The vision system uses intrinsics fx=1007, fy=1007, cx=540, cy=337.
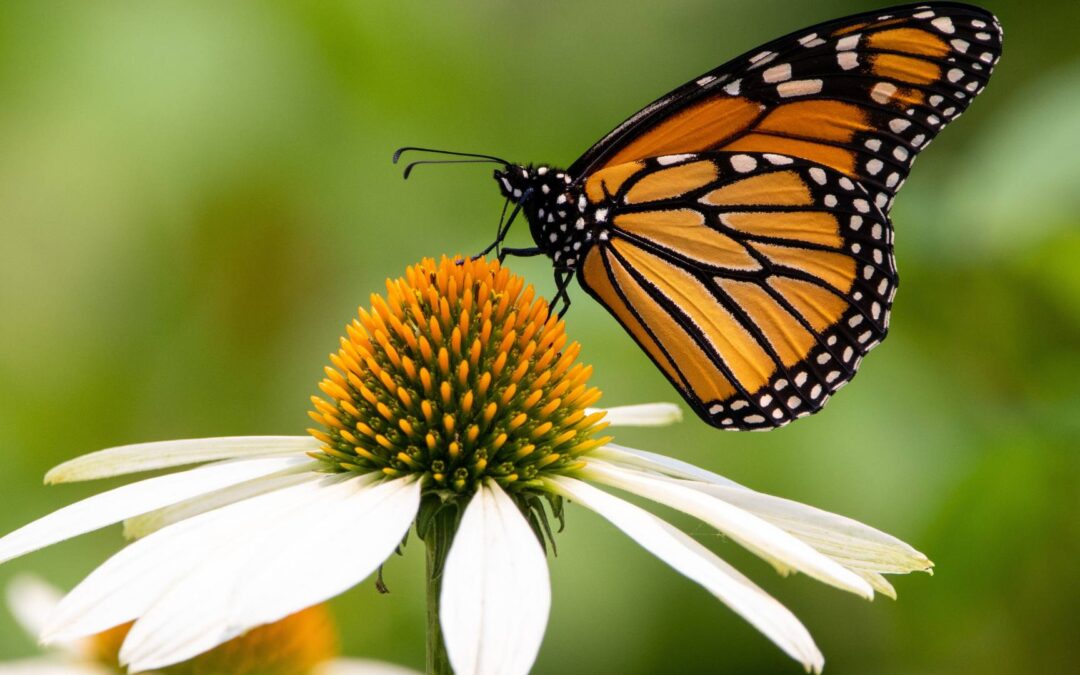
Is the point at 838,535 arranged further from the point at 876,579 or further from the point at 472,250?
the point at 472,250

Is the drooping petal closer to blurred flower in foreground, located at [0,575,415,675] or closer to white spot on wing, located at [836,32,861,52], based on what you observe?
white spot on wing, located at [836,32,861,52]

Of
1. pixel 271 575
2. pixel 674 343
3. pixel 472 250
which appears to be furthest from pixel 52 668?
pixel 472 250

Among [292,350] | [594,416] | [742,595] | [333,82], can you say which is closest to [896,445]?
[594,416]

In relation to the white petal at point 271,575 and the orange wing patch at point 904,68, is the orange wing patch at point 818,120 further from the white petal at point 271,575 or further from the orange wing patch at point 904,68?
the white petal at point 271,575

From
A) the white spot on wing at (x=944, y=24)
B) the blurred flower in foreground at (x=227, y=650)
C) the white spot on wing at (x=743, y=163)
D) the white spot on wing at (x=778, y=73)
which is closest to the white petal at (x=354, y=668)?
the blurred flower in foreground at (x=227, y=650)

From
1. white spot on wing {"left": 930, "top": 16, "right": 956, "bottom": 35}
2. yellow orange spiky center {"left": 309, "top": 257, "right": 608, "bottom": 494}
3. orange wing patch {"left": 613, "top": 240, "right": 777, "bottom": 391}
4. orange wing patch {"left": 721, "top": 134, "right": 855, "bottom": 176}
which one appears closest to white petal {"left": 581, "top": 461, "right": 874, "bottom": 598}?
yellow orange spiky center {"left": 309, "top": 257, "right": 608, "bottom": 494}

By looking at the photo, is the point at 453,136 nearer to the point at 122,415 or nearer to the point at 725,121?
the point at 122,415
